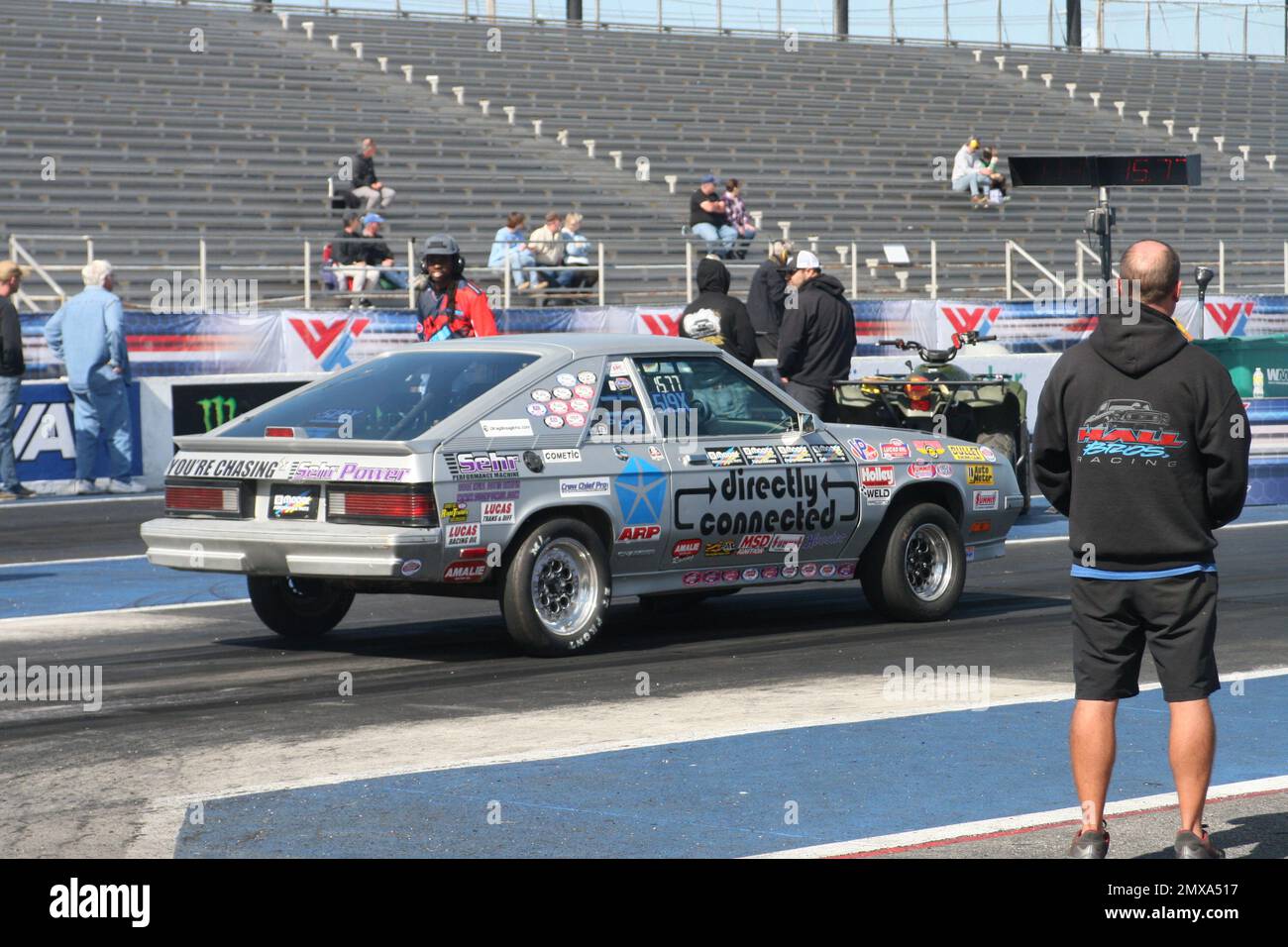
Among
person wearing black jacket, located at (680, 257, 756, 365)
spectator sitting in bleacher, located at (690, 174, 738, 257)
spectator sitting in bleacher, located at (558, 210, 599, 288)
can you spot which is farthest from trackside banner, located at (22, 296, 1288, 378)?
person wearing black jacket, located at (680, 257, 756, 365)

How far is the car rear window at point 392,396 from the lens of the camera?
30.6 ft

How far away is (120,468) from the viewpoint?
18.6 meters

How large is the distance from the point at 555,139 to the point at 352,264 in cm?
1119

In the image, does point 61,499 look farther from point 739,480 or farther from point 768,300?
point 739,480

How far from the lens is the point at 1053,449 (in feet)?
18.7

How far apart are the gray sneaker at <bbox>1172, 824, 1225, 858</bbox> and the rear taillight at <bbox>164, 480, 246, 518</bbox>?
524 cm

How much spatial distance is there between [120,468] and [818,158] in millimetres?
22823

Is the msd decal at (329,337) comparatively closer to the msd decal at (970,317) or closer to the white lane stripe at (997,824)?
the msd decal at (970,317)

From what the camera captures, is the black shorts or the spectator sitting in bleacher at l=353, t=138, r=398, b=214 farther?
the spectator sitting in bleacher at l=353, t=138, r=398, b=214

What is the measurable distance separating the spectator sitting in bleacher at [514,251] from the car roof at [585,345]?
17.7 meters

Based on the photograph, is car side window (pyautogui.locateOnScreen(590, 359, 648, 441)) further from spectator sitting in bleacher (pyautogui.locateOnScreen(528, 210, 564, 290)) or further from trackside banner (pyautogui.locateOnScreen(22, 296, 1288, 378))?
spectator sitting in bleacher (pyautogui.locateOnScreen(528, 210, 564, 290))

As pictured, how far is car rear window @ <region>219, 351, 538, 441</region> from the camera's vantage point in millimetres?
9312
